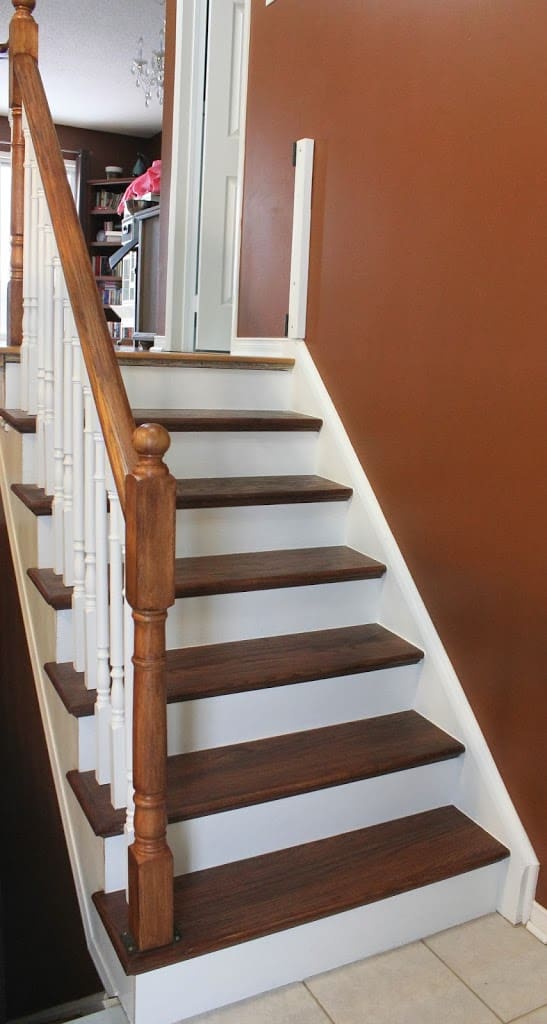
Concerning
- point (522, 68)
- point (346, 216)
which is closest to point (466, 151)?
point (522, 68)

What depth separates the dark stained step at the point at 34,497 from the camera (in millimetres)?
2113

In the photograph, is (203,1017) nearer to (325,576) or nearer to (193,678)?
(193,678)

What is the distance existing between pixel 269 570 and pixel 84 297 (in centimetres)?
90

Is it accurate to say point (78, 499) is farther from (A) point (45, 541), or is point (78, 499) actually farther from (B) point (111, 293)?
(B) point (111, 293)

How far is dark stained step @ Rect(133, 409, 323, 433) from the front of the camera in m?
2.49

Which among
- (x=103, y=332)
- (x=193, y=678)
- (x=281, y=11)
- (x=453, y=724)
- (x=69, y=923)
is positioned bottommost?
(x=69, y=923)

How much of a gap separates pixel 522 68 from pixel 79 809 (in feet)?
6.44

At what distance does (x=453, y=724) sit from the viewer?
7.20ft

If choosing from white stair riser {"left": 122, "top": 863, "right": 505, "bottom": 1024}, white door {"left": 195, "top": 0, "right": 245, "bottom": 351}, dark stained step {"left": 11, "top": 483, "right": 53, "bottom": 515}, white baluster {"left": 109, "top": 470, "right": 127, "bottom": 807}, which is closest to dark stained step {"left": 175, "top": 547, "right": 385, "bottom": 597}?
dark stained step {"left": 11, "top": 483, "right": 53, "bottom": 515}

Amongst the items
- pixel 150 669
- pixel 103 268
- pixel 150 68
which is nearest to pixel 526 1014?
pixel 150 669

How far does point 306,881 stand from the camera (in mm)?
1835

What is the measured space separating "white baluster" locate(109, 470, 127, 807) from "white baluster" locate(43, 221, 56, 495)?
59cm

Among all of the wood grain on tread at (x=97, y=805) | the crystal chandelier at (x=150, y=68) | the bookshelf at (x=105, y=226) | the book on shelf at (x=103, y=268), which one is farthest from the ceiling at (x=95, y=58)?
the wood grain on tread at (x=97, y=805)

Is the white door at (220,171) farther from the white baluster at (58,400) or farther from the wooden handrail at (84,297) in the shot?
the white baluster at (58,400)
